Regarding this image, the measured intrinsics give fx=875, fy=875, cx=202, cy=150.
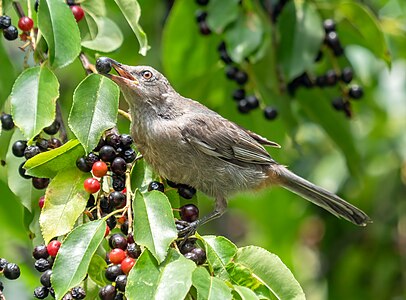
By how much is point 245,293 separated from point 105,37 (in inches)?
65.5

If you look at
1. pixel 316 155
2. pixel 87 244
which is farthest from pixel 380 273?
pixel 87 244

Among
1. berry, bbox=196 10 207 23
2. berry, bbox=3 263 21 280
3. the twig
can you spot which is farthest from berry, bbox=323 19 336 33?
berry, bbox=3 263 21 280

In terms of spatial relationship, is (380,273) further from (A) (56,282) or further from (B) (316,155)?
(A) (56,282)

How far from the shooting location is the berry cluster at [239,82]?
17.2 feet

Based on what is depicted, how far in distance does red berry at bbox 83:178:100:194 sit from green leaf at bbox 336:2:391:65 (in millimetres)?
2435

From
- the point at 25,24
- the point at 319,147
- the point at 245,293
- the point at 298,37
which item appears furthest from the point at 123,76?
the point at 319,147

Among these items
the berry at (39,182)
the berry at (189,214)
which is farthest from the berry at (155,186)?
the berry at (39,182)

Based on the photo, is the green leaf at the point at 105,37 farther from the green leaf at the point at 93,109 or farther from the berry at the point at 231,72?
the berry at the point at 231,72

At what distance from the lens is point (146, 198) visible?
10.9 feet

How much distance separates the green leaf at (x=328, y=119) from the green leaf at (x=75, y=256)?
8.18 ft

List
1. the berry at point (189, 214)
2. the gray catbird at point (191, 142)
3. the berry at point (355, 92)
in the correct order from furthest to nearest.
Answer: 1. the berry at point (355, 92)
2. the gray catbird at point (191, 142)
3. the berry at point (189, 214)

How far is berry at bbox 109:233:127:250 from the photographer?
3256mm

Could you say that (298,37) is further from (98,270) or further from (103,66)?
(98,270)

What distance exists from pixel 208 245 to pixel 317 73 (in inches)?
117
